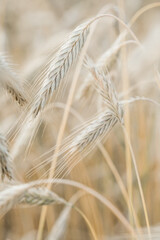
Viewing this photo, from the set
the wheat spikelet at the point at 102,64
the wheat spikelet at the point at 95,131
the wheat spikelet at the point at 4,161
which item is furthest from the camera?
the wheat spikelet at the point at 102,64

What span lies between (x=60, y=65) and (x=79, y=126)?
181 millimetres

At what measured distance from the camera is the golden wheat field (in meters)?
0.95

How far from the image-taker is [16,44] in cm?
282

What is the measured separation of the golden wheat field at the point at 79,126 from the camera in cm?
95

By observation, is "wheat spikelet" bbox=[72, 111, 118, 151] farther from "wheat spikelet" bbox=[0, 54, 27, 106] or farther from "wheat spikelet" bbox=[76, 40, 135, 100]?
"wheat spikelet" bbox=[76, 40, 135, 100]

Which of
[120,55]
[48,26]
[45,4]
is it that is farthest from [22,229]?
[45,4]

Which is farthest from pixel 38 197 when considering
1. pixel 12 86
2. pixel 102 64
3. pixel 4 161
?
pixel 102 64

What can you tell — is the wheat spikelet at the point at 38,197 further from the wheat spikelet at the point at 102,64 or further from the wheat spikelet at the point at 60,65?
the wheat spikelet at the point at 102,64

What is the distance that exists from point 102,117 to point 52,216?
86cm

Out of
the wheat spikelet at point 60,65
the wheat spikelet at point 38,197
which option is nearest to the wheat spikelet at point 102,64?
the wheat spikelet at point 60,65

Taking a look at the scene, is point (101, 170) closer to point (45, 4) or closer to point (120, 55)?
point (120, 55)

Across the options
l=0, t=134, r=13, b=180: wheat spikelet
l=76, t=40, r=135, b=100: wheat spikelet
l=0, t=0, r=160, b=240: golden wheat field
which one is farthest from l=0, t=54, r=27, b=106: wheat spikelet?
l=76, t=40, r=135, b=100: wheat spikelet

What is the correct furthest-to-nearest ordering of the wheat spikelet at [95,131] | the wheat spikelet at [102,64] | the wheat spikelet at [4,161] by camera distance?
1. the wheat spikelet at [102,64]
2. the wheat spikelet at [95,131]
3. the wheat spikelet at [4,161]

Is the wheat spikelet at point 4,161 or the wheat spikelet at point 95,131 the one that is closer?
the wheat spikelet at point 4,161
